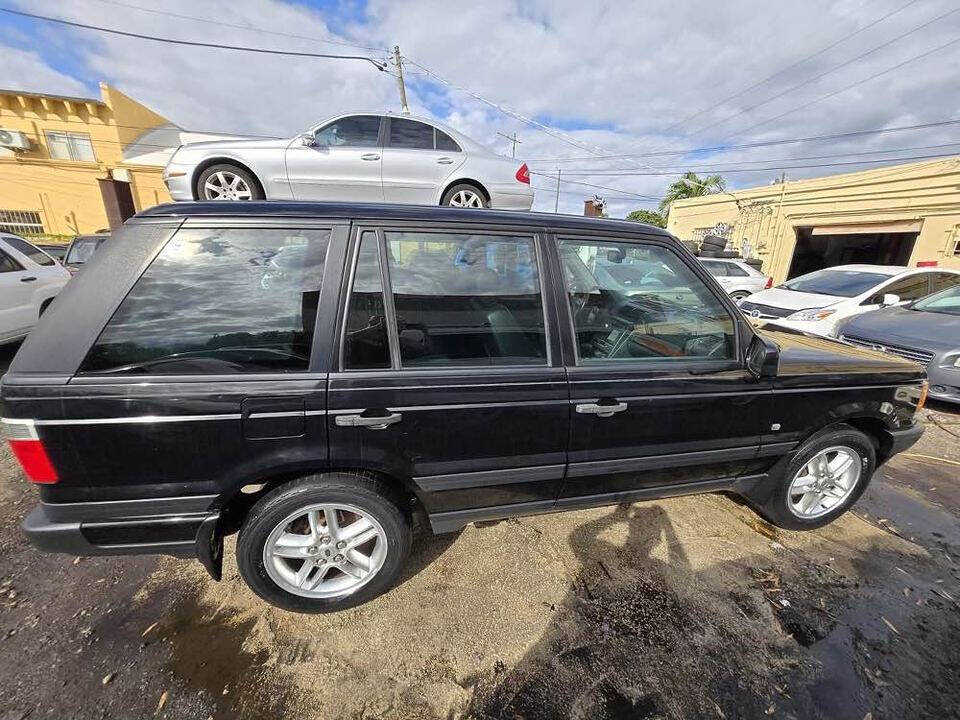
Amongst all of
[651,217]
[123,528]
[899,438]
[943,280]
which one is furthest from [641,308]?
[651,217]

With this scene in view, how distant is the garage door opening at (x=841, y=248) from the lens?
656 inches

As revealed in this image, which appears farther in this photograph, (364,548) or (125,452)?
(364,548)

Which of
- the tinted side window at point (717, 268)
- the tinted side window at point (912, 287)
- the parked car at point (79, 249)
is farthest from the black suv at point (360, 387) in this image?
the tinted side window at point (717, 268)

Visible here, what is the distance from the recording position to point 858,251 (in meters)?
19.0

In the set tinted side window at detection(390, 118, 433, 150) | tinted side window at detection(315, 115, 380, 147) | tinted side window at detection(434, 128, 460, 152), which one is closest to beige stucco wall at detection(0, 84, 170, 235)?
tinted side window at detection(315, 115, 380, 147)

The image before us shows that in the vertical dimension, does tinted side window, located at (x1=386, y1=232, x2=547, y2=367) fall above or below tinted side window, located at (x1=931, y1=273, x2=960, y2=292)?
above

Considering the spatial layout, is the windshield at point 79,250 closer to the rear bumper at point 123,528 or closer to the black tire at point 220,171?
the black tire at point 220,171

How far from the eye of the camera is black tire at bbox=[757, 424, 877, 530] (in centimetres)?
257

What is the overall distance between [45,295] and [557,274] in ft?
22.8

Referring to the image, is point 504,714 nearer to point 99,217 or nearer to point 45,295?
point 45,295

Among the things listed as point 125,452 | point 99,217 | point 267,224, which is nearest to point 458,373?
A: point 267,224

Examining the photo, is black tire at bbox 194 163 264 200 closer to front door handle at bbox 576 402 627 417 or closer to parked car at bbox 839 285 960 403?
front door handle at bbox 576 402 627 417

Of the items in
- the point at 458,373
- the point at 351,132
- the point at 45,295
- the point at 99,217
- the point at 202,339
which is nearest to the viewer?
the point at 202,339

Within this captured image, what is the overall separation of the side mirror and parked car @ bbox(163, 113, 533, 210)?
240 centimetres
